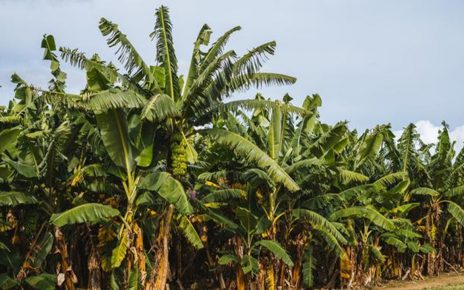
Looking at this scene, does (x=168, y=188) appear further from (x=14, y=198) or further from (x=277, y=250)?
(x=277, y=250)

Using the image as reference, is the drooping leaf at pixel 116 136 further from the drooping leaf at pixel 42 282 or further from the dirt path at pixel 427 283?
the dirt path at pixel 427 283

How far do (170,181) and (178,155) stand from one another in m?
0.78

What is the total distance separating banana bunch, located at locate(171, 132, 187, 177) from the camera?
1100 cm

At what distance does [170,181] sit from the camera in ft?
34.2

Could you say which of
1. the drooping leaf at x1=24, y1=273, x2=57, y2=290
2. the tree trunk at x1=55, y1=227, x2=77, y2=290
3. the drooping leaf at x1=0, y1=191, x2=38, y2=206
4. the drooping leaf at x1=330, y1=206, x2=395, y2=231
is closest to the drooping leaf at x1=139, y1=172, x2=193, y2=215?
the drooping leaf at x1=0, y1=191, x2=38, y2=206

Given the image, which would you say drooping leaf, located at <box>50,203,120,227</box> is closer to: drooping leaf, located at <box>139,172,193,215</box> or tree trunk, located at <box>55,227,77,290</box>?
drooping leaf, located at <box>139,172,193,215</box>

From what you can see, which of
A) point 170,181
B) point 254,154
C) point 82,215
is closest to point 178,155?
point 170,181

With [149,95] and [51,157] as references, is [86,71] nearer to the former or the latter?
[149,95]

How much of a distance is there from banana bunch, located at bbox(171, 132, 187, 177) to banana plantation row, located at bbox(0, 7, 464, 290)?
0.07 feet

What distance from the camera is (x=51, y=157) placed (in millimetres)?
11383

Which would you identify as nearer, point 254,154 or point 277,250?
point 254,154

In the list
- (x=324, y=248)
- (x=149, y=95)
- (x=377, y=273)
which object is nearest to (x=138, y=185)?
(x=149, y=95)

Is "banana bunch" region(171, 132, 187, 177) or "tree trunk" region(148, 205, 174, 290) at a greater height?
"banana bunch" region(171, 132, 187, 177)

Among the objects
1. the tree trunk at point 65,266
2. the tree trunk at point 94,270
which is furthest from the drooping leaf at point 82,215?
the tree trunk at point 94,270
